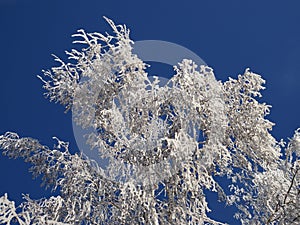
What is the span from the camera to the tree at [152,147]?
6.81 meters

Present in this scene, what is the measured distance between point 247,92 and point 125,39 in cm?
193

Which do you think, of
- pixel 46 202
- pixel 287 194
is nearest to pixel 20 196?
pixel 46 202

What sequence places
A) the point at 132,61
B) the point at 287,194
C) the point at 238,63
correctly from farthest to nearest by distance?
1. the point at 238,63
2. the point at 132,61
3. the point at 287,194

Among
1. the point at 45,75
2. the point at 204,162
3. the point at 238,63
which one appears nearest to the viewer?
the point at 204,162

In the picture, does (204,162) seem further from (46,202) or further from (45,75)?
(45,75)

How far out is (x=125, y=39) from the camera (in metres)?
7.80

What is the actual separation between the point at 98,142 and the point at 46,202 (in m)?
1.13

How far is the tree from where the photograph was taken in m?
6.81

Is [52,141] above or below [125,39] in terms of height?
below

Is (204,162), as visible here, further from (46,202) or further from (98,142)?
(46,202)

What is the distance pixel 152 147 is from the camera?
22.6ft

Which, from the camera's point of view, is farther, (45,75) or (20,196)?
(45,75)

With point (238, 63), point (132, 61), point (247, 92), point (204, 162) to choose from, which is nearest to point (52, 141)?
point (132, 61)

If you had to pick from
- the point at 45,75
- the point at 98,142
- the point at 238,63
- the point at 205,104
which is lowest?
the point at 98,142
